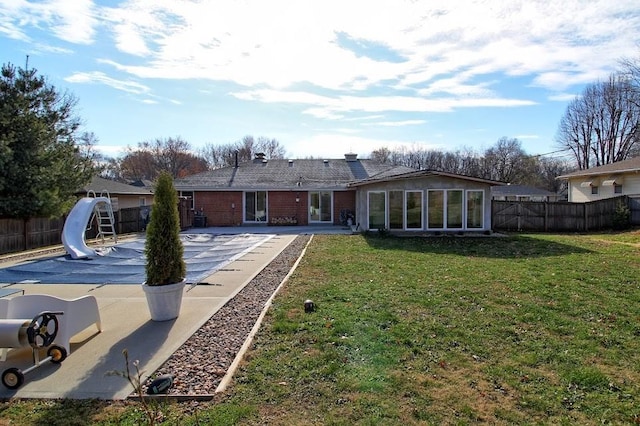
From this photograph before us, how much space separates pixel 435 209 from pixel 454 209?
778mm

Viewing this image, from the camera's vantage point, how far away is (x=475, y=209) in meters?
16.6

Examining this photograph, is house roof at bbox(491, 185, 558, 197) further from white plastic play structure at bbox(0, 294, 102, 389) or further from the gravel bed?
white plastic play structure at bbox(0, 294, 102, 389)

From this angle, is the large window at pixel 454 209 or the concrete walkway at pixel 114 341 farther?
the large window at pixel 454 209

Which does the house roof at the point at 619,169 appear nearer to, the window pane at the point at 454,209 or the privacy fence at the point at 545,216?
the privacy fence at the point at 545,216

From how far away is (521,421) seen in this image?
306 cm

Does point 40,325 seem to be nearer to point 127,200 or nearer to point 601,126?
point 127,200

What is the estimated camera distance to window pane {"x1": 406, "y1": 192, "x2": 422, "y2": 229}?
1669 centimetres

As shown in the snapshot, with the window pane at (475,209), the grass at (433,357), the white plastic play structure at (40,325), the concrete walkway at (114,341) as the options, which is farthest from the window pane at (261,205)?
the white plastic play structure at (40,325)

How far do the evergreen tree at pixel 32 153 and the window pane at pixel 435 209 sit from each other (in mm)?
14628

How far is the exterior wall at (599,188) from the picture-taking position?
2134 centimetres

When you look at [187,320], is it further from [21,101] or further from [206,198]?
[206,198]

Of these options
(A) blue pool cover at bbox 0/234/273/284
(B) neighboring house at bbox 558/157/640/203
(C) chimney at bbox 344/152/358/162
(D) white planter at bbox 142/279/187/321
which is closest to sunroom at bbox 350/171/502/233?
(A) blue pool cover at bbox 0/234/273/284

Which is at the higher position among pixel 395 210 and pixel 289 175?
pixel 289 175

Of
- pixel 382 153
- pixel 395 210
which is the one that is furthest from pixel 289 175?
pixel 382 153
